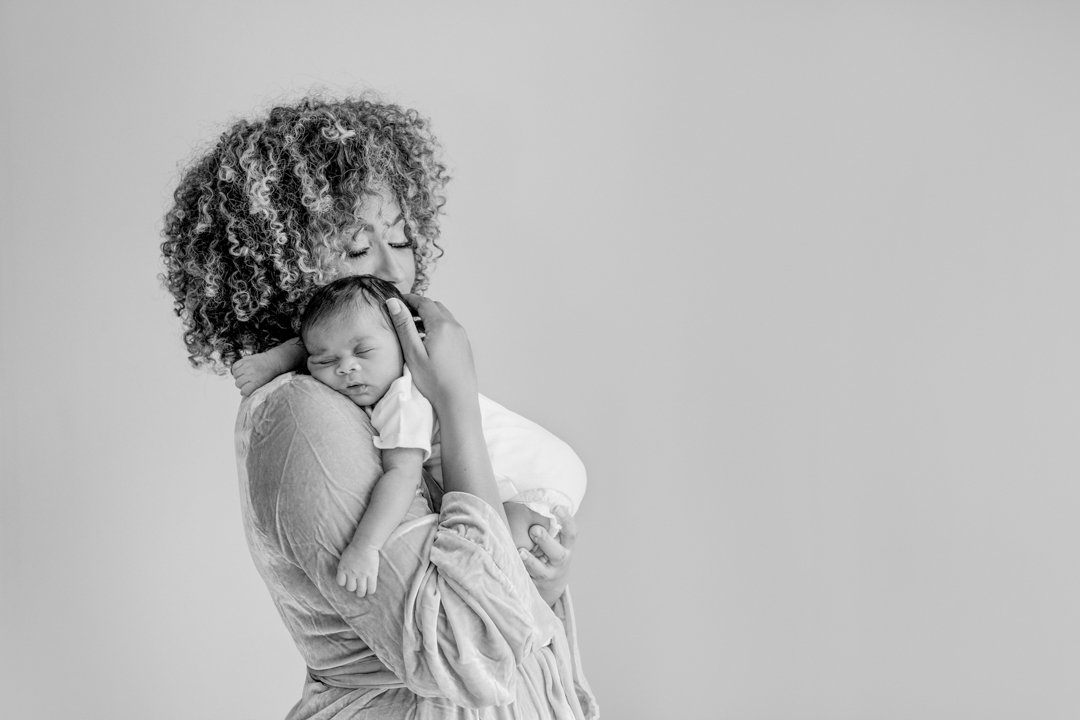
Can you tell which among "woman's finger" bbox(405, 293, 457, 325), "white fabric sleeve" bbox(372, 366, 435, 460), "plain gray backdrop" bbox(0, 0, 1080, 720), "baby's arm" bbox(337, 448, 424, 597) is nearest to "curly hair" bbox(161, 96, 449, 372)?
"woman's finger" bbox(405, 293, 457, 325)

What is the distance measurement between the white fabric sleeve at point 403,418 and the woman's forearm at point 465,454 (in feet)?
0.07

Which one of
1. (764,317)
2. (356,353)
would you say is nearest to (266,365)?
(356,353)

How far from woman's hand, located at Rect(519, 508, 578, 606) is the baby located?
0.06 ft


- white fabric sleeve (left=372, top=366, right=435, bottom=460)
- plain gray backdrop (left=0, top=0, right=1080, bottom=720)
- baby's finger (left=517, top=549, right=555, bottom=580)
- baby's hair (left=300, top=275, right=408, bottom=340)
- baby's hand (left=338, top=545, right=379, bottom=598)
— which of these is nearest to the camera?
baby's hand (left=338, top=545, right=379, bottom=598)

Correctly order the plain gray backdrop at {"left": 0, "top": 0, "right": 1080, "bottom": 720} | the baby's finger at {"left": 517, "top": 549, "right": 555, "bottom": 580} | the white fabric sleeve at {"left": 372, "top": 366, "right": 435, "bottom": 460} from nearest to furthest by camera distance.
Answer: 1. the white fabric sleeve at {"left": 372, "top": 366, "right": 435, "bottom": 460}
2. the baby's finger at {"left": 517, "top": 549, "right": 555, "bottom": 580}
3. the plain gray backdrop at {"left": 0, "top": 0, "right": 1080, "bottom": 720}

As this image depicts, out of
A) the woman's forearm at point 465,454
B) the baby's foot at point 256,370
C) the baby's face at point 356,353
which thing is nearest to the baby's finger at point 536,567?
the woman's forearm at point 465,454

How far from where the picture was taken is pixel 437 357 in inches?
56.4

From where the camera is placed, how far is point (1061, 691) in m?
3.00

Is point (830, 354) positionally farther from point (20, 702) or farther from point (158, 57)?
point (20, 702)

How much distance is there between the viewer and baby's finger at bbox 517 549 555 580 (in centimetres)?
158

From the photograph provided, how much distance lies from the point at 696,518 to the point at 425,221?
64.2 inches

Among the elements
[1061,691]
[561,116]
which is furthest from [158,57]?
[1061,691]

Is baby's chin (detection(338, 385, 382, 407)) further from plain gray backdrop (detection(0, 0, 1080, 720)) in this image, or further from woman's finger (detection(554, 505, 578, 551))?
plain gray backdrop (detection(0, 0, 1080, 720))

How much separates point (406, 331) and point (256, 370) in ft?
0.72
